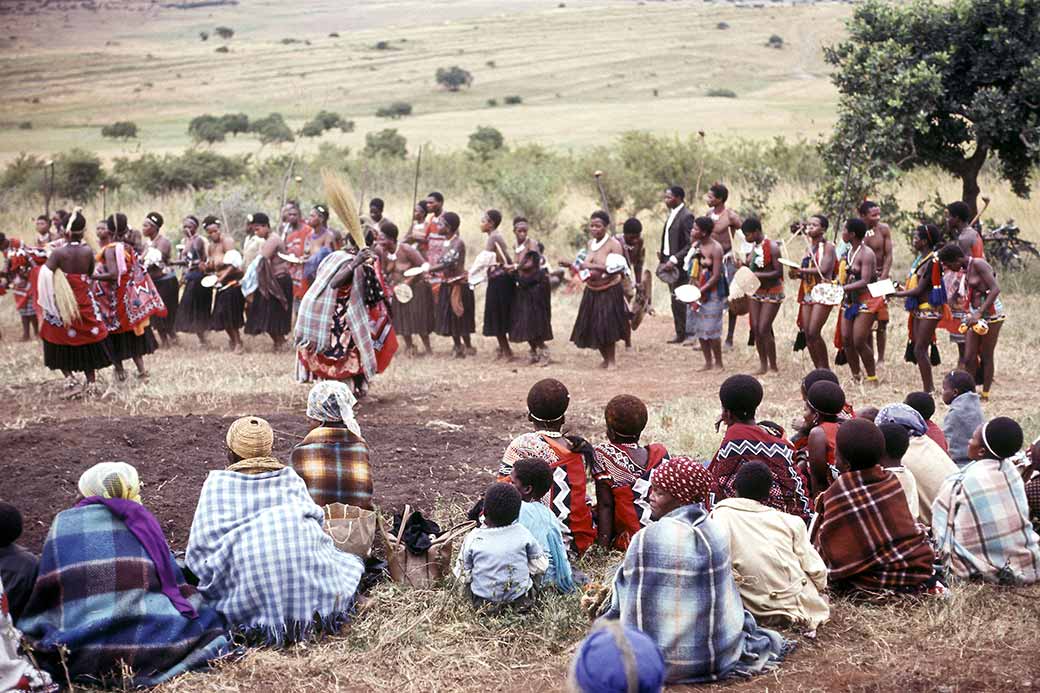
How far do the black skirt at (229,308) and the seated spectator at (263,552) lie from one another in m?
9.20

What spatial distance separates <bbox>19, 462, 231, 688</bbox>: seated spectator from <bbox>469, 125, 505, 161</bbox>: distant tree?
25823mm

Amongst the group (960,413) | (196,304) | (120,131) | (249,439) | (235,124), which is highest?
(249,439)

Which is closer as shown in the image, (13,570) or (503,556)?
(13,570)

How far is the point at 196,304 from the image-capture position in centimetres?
1463

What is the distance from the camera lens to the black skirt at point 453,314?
44.8ft

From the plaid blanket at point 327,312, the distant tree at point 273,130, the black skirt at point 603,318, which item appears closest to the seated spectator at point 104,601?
the plaid blanket at point 327,312

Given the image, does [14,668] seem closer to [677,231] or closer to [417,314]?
[417,314]

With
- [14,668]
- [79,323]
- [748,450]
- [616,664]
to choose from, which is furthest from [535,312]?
[616,664]

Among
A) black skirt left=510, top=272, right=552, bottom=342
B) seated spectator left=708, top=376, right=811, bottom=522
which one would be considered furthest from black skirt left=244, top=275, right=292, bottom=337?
seated spectator left=708, top=376, right=811, bottom=522

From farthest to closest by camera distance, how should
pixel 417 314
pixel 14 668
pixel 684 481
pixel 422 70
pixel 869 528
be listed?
pixel 422 70, pixel 417 314, pixel 869 528, pixel 684 481, pixel 14 668

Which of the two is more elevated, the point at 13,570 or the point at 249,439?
the point at 249,439

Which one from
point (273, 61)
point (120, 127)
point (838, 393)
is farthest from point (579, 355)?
point (273, 61)

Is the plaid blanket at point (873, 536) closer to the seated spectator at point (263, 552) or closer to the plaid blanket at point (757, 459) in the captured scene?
the plaid blanket at point (757, 459)

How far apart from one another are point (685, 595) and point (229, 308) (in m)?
10.8
